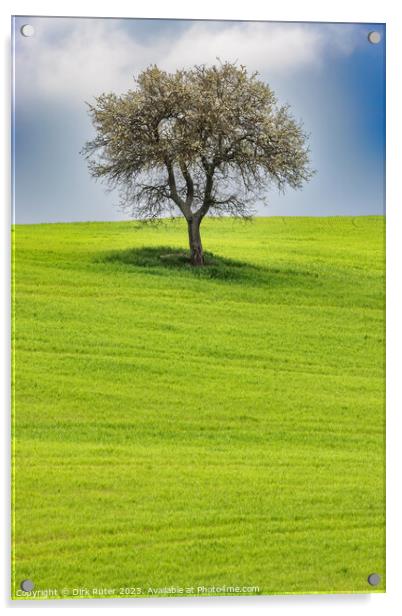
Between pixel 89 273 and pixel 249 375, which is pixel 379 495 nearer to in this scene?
pixel 249 375

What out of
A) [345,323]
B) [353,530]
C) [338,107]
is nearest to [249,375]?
[345,323]

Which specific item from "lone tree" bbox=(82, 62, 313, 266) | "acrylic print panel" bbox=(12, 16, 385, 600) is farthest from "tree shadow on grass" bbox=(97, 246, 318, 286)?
"lone tree" bbox=(82, 62, 313, 266)

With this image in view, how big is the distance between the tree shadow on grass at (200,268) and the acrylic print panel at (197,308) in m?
0.02

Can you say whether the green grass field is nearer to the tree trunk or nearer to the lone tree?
the tree trunk

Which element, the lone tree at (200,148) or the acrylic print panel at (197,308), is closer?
the acrylic print panel at (197,308)

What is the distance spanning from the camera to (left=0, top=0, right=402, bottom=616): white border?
9156 mm

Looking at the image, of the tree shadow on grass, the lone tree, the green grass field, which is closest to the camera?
the green grass field

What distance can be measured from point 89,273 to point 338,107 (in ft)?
9.55

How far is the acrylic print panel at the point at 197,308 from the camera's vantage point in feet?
30.1

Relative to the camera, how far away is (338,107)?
32.1 feet

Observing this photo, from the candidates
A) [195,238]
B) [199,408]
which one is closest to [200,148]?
[195,238]

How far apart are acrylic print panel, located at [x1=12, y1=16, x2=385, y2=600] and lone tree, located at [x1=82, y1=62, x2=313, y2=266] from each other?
20 millimetres
